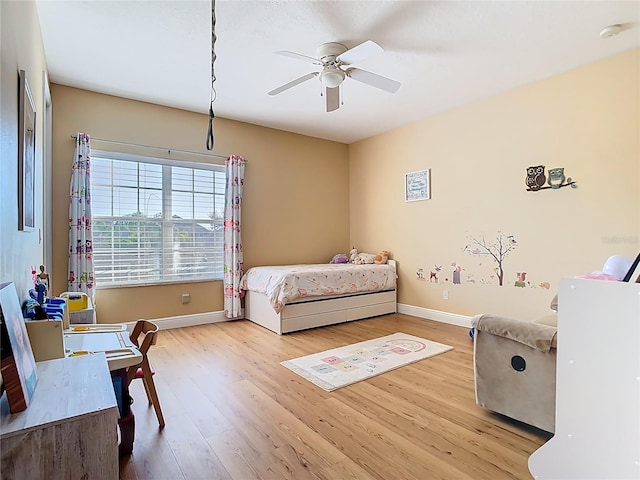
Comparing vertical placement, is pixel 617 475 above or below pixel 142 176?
below

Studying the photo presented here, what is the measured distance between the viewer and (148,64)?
3.18 metres

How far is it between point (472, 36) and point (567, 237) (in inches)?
80.0

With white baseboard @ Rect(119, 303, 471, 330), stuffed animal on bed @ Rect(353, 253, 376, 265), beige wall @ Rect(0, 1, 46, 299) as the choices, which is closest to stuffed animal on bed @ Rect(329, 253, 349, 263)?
stuffed animal on bed @ Rect(353, 253, 376, 265)

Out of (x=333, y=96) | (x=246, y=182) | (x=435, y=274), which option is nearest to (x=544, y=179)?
(x=435, y=274)

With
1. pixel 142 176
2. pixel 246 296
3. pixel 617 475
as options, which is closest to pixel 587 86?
pixel 617 475

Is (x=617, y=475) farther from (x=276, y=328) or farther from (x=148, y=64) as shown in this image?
(x=148, y=64)

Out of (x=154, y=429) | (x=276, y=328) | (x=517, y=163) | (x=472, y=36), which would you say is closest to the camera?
(x=154, y=429)

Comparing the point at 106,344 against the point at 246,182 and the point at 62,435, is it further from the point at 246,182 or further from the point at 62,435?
the point at 246,182

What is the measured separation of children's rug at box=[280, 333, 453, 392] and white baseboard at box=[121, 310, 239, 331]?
1.78m

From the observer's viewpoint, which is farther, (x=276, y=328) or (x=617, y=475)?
(x=276, y=328)

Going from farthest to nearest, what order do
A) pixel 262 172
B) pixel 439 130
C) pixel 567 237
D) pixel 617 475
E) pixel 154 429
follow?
pixel 262 172 → pixel 439 130 → pixel 567 237 → pixel 154 429 → pixel 617 475

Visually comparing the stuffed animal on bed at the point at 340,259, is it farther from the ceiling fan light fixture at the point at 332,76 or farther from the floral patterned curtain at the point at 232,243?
the ceiling fan light fixture at the point at 332,76

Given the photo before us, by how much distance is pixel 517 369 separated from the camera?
1972 millimetres

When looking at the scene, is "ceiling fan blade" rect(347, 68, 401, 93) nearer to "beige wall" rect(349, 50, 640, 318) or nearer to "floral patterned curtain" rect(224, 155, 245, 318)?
"beige wall" rect(349, 50, 640, 318)
